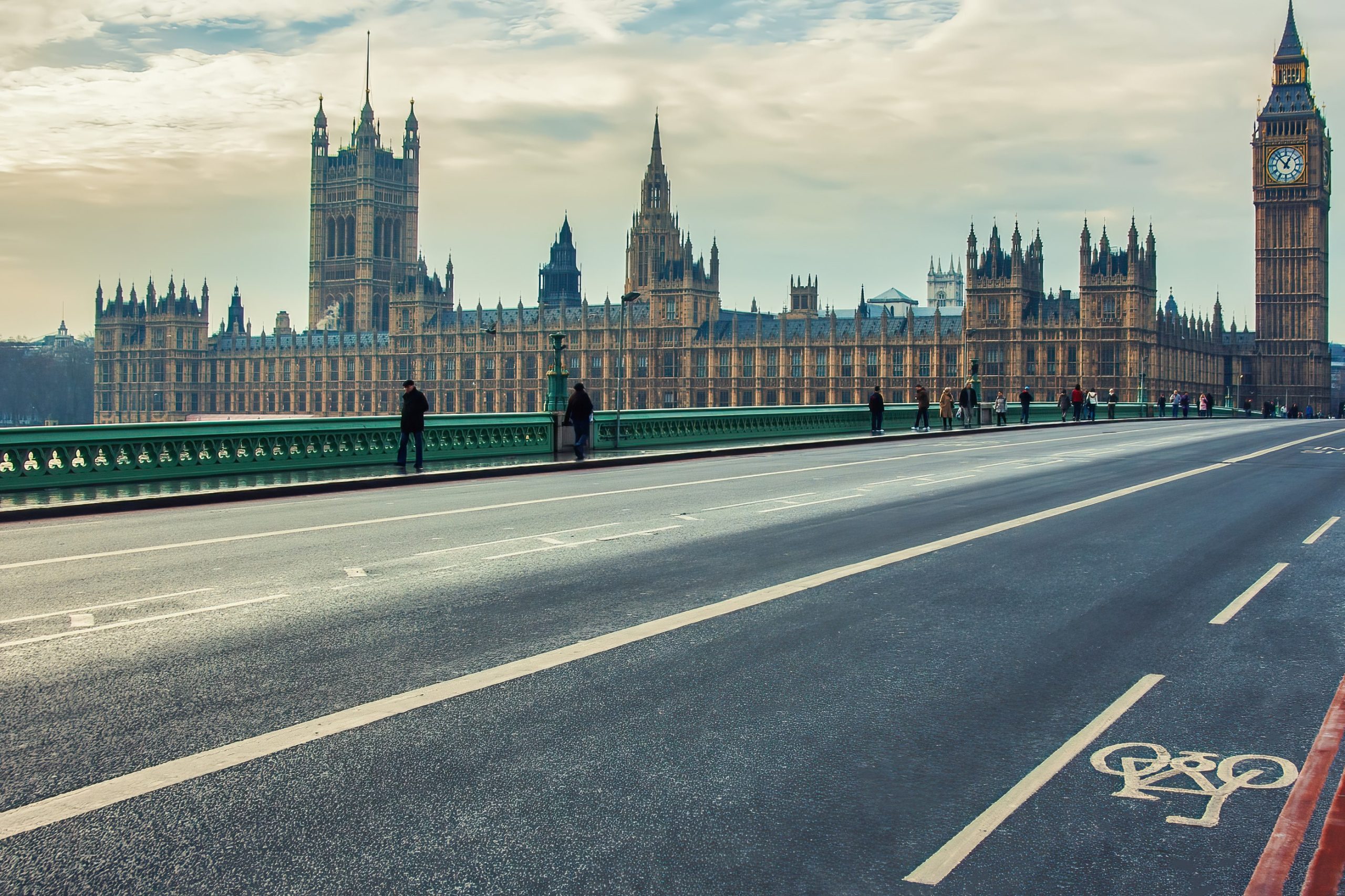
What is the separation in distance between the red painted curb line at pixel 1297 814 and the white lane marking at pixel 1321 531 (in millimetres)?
7227

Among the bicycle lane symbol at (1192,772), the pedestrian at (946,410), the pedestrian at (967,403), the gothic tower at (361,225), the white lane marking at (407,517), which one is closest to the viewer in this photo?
the bicycle lane symbol at (1192,772)

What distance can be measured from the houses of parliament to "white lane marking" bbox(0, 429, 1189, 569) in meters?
83.1

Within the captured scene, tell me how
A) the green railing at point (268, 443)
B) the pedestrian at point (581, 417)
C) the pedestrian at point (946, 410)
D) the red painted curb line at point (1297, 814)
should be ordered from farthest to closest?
the pedestrian at point (946, 410)
the pedestrian at point (581, 417)
the green railing at point (268, 443)
the red painted curb line at point (1297, 814)

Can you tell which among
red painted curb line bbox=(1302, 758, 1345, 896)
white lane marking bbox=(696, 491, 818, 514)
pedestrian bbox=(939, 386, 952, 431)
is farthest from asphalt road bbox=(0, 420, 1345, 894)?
pedestrian bbox=(939, 386, 952, 431)

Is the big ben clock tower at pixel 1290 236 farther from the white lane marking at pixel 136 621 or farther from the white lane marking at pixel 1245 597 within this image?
the white lane marking at pixel 136 621

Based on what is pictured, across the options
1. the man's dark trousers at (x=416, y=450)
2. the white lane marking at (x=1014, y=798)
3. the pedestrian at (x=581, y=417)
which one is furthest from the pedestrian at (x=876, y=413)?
the white lane marking at (x=1014, y=798)

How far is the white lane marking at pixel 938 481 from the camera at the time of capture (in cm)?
1992

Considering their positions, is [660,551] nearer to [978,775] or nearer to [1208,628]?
[1208,628]

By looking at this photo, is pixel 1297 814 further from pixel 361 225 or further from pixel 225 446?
pixel 361 225

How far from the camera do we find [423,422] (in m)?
24.8

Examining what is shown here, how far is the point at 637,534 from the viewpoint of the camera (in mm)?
13531

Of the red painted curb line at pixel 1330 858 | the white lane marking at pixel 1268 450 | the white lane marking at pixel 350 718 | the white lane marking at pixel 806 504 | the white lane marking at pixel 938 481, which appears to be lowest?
the red painted curb line at pixel 1330 858

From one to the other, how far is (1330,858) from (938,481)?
1610 cm

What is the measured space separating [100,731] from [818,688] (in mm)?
3794
